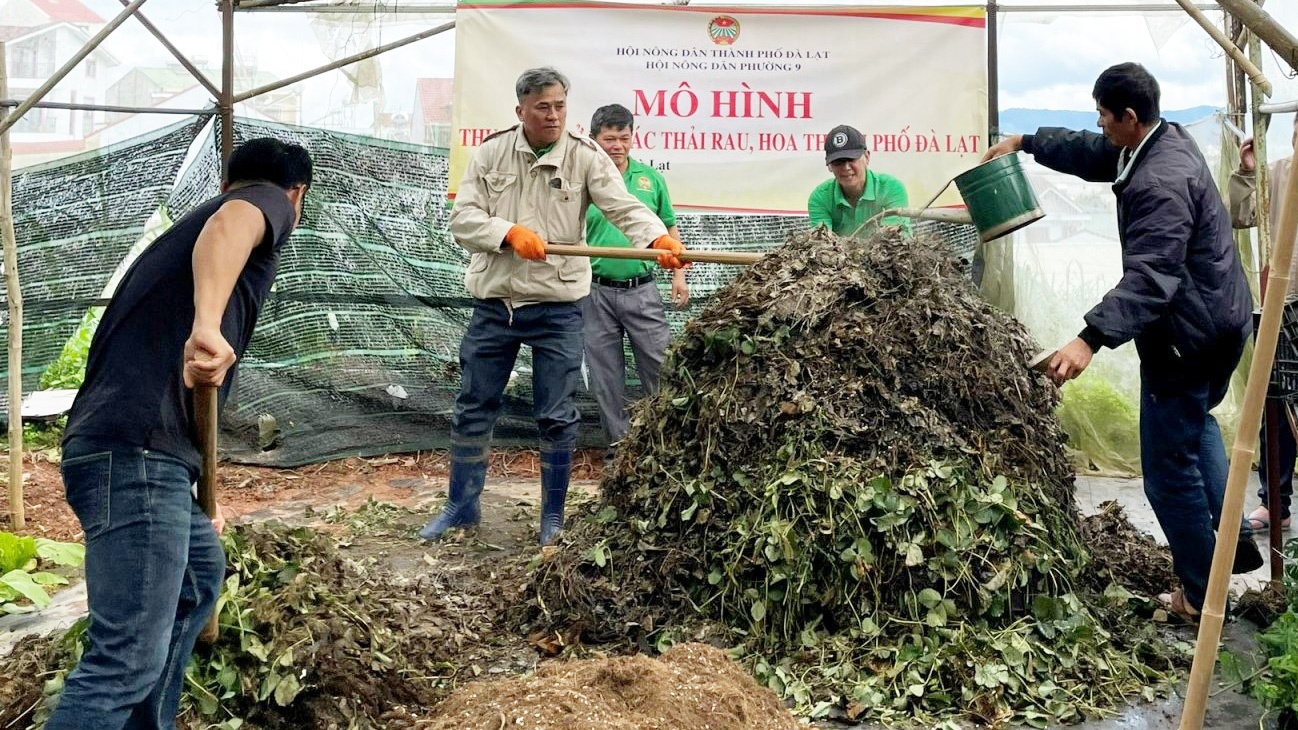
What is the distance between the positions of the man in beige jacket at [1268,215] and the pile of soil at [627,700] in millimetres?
3101

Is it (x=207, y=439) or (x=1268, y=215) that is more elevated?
(x=1268, y=215)

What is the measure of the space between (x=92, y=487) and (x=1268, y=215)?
226 inches

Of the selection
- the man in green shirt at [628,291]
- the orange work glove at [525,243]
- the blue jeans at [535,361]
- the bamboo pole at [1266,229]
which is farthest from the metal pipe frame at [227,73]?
the bamboo pole at [1266,229]

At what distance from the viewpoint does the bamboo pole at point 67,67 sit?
16.3 feet

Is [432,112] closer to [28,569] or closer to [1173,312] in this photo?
[28,569]

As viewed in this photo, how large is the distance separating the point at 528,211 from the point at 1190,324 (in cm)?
294

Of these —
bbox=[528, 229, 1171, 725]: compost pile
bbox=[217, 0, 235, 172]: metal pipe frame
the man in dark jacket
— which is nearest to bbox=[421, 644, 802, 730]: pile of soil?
bbox=[528, 229, 1171, 725]: compost pile

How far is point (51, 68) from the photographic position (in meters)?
7.06

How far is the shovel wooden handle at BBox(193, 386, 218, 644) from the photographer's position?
2.64 meters

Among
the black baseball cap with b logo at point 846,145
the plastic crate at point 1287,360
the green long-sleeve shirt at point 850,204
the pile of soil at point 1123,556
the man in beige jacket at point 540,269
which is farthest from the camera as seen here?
the green long-sleeve shirt at point 850,204

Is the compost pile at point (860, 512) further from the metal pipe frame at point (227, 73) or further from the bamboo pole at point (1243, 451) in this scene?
the metal pipe frame at point (227, 73)

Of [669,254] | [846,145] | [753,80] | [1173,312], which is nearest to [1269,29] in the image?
[1173,312]

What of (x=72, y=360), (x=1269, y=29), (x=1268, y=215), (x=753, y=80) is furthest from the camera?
(x=72, y=360)

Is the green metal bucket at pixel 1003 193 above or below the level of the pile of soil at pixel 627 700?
above
